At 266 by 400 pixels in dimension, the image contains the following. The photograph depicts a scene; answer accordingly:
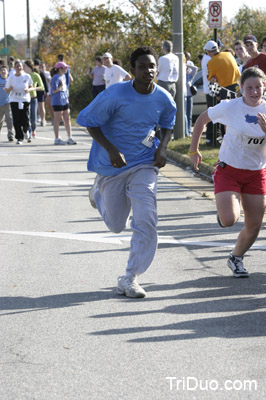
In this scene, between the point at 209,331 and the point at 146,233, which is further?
the point at 146,233

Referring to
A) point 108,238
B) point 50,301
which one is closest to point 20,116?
point 108,238

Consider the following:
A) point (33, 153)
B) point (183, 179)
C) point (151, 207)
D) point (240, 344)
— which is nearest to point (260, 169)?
point (151, 207)

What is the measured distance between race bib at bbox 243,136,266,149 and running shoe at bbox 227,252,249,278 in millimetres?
975

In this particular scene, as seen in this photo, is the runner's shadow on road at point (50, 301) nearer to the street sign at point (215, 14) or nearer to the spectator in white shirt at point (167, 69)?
the spectator in white shirt at point (167, 69)

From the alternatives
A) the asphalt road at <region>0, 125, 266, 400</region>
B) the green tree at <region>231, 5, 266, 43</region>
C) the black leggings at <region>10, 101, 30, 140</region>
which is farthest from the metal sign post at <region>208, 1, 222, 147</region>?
the green tree at <region>231, 5, 266, 43</region>

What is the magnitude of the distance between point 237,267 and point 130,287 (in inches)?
43.2

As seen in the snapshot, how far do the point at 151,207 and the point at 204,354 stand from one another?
5.65 ft

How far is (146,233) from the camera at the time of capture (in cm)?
657

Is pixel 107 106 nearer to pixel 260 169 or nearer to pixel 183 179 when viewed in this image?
pixel 260 169

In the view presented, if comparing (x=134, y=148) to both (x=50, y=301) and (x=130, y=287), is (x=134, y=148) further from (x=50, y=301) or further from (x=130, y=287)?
(x=50, y=301)

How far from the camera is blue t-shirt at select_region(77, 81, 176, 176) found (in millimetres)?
6574

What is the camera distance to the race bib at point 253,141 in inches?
270

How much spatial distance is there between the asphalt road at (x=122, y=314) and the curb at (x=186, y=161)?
3.20 m

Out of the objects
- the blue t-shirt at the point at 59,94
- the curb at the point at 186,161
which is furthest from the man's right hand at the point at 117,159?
the blue t-shirt at the point at 59,94
